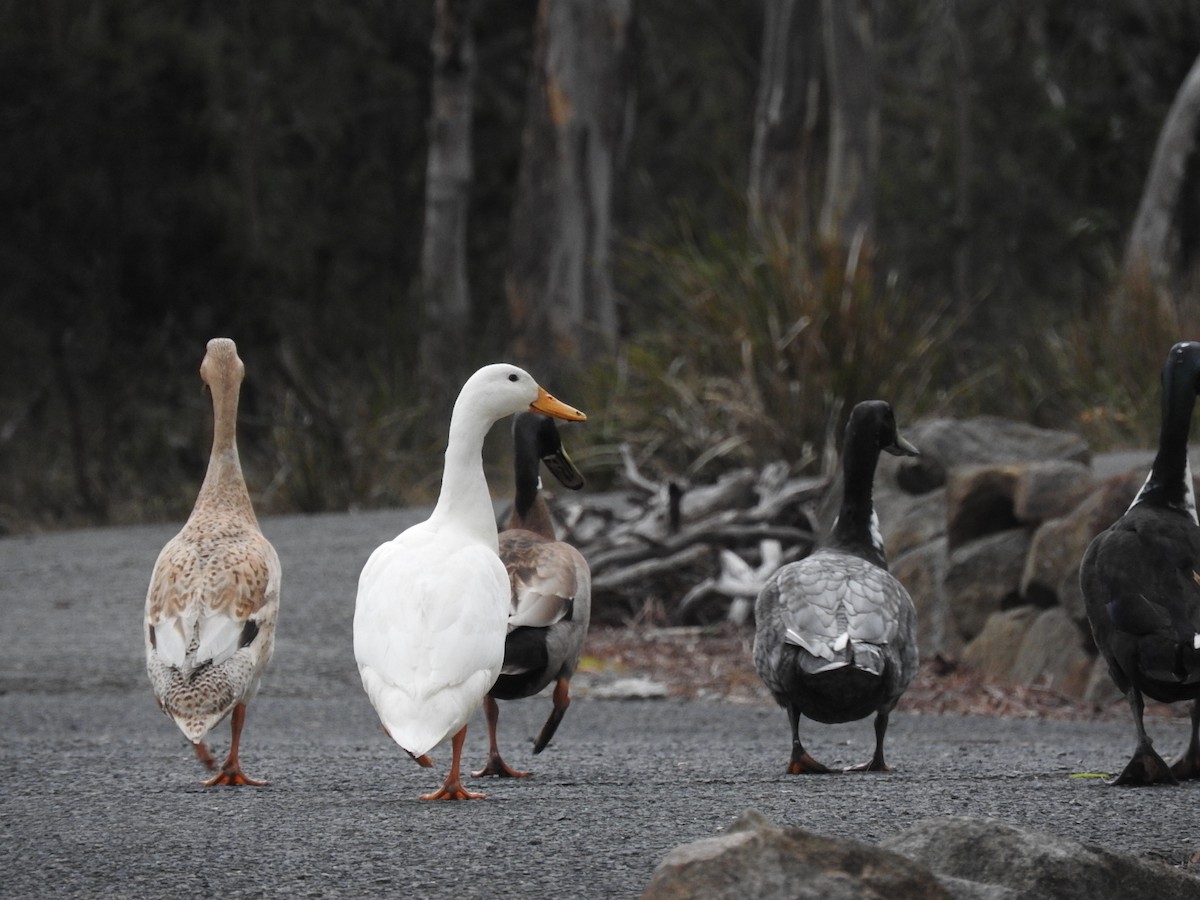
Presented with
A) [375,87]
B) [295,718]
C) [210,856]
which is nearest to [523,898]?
[210,856]

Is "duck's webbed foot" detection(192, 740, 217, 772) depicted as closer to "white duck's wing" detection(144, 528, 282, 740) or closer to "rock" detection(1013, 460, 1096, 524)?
"white duck's wing" detection(144, 528, 282, 740)

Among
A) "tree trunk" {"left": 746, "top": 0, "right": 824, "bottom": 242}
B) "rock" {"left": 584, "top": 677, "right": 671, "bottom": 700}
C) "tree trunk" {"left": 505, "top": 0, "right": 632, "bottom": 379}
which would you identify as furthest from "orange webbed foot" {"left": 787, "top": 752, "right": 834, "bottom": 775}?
"tree trunk" {"left": 505, "top": 0, "right": 632, "bottom": 379}

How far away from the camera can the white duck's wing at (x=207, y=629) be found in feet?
16.8

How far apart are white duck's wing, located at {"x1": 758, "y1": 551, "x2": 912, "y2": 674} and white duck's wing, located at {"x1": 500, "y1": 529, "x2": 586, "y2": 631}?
0.69 metres

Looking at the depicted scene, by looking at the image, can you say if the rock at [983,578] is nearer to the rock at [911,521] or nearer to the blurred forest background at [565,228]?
the rock at [911,521]

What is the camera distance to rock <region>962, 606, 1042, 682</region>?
930 centimetres

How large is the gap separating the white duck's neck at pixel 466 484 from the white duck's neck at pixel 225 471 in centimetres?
75

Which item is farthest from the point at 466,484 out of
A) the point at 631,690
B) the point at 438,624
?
the point at 631,690

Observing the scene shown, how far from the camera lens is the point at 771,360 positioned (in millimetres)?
13047

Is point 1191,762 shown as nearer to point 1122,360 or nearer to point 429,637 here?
point 429,637

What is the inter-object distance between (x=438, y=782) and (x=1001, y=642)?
456 cm

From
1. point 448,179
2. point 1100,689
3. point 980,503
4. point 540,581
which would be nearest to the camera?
point 540,581

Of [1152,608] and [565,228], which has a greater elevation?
[1152,608]

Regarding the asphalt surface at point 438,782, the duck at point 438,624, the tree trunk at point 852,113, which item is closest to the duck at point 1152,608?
the asphalt surface at point 438,782
